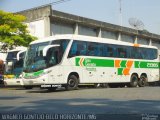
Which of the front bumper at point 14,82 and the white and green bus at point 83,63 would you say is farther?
the front bumper at point 14,82

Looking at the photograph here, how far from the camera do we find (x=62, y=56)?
2055 cm

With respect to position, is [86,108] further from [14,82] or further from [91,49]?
[14,82]

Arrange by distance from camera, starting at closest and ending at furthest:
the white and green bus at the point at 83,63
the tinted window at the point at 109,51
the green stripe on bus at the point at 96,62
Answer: the white and green bus at the point at 83,63 → the tinted window at the point at 109,51 → the green stripe on bus at the point at 96,62

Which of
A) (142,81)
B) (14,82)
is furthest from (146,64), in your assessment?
(14,82)

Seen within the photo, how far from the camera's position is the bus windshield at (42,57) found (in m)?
20.0

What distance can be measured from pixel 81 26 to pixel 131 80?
42.6ft

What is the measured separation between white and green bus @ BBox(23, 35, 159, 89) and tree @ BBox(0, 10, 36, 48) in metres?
7.11

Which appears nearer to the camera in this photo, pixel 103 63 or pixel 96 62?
pixel 96 62

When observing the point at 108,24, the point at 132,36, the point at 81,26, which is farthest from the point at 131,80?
the point at 132,36

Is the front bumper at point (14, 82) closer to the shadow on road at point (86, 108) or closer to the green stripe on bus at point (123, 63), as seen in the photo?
the green stripe on bus at point (123, 63)

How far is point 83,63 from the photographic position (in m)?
22.0

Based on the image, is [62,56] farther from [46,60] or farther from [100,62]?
[100,62]

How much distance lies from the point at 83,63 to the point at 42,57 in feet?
9.55

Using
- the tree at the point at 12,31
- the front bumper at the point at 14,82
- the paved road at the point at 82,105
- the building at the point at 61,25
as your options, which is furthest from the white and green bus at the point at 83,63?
the building at the point at 61,25
